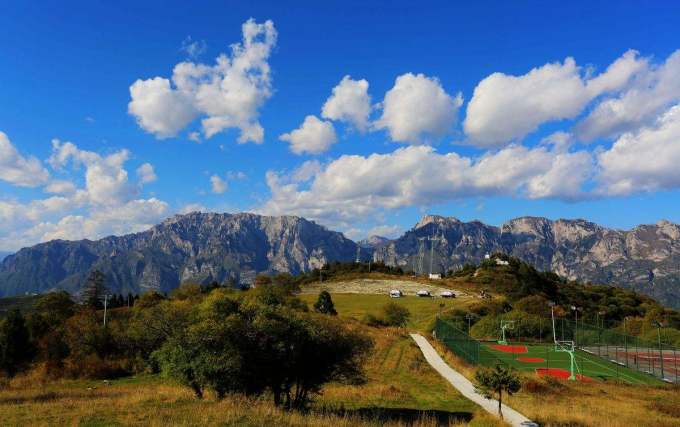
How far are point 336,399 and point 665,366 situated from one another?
53810 mm

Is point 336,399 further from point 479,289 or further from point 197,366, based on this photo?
point 479,289

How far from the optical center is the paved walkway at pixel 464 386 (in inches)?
1051

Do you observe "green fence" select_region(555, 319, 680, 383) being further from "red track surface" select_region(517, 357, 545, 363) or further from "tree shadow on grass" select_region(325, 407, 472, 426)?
"tree shadow on grass" select_region(325, 407, 472, 426)

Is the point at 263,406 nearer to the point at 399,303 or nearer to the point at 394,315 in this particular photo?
the point at 394,315

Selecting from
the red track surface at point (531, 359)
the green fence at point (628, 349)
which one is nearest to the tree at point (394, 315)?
the green fence at point (628, 349)

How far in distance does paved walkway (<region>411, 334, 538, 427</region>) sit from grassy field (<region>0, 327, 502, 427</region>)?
3.23ft

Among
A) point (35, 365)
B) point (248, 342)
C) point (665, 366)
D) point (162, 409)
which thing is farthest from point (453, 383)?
point (35, 365)

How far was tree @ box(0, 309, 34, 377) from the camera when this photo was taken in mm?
67500

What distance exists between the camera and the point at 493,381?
26969 millimetres

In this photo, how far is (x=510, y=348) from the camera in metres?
79.9

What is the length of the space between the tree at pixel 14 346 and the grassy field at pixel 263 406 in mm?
19022

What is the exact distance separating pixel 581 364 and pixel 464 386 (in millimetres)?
31677

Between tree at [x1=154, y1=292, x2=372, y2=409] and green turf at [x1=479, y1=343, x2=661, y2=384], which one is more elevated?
tree at [x1=154, y1=292, x2=372, y2=409]

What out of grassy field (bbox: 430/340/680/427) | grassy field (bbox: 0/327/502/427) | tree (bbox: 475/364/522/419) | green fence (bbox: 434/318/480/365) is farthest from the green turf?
tree (bbox: 475/364/522/419)
